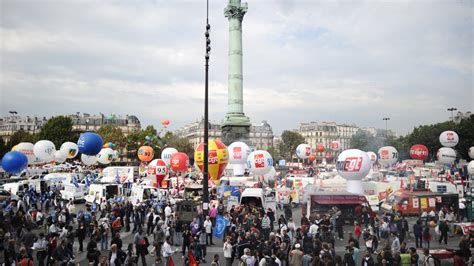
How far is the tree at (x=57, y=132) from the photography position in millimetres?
65750

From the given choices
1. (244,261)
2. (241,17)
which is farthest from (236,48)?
(244,261)

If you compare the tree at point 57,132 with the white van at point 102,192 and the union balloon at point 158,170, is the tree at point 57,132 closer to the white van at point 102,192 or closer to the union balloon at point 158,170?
the union balloon at point 158,170

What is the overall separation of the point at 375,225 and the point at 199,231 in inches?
272

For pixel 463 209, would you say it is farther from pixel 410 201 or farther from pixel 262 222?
pixel 262 222

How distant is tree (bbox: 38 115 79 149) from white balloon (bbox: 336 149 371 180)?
5438 cm

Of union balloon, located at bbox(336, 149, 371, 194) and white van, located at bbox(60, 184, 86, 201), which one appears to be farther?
white van, located at bbox(60, 184, 86, 201)

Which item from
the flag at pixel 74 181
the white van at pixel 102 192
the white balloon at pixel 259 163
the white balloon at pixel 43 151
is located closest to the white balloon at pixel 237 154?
the white balloon at pixel 259 163

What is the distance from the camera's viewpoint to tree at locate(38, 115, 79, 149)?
216 ft

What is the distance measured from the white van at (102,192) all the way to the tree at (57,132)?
147 feet

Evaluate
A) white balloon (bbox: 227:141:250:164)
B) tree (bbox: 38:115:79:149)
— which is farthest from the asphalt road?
tree (bbox: 38:115:79:149)

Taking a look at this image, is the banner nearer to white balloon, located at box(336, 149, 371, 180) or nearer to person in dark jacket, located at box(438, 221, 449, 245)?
person in dark jacket, located at box(438, 221, 449, 245)

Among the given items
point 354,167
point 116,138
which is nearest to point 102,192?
point 354,167

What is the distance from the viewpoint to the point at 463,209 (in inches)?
801

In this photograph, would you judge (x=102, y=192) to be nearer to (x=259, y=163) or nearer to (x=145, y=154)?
(x=259, y=163)
